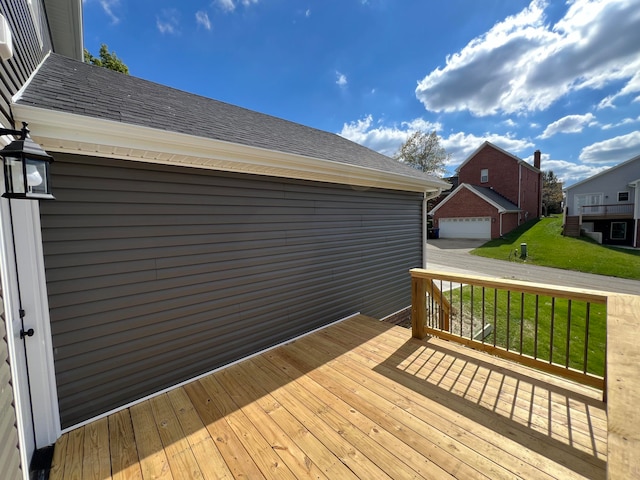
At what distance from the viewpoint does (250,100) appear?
8406 mm

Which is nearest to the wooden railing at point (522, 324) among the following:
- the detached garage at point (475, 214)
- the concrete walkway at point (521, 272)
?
the concrete walkway at point (521, 272)

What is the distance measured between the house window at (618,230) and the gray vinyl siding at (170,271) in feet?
79.3

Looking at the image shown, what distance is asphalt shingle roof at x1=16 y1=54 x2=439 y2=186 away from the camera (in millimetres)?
2227

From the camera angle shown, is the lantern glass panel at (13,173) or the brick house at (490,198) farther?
the brick house at (490,198)

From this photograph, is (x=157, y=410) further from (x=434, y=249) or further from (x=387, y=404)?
(x=434, y=249)

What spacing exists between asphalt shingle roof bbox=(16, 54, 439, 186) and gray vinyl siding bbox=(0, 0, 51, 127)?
0.10m

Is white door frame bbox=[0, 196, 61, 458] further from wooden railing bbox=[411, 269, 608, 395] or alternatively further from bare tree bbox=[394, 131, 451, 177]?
bare tree bbox=[394, 131, 451, 177]

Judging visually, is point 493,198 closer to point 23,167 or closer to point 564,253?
point 564,253

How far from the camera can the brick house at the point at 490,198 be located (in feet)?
64.2

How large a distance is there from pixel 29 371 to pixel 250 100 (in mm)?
8573

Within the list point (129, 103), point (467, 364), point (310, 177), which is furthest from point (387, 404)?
point (129, 103)

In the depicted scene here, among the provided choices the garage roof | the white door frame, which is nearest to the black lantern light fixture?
the white door frame

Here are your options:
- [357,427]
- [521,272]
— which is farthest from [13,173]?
[521,272]

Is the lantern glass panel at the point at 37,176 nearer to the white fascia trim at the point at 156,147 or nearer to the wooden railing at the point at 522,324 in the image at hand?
the white fascia trim at the point at 156,147
